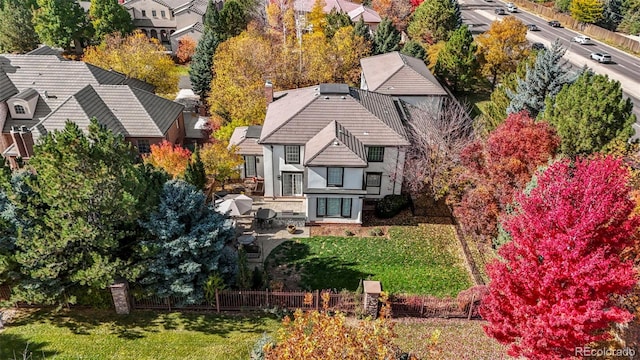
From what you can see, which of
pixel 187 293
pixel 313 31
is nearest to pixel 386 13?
pixel 313 31

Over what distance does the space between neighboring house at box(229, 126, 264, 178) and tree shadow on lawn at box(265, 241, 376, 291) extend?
1060 centimetres

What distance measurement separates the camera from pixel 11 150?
4347 centimetres

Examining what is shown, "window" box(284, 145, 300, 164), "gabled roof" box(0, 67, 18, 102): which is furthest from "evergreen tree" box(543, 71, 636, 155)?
"gabled roof" box(0, 67, 18, 102)

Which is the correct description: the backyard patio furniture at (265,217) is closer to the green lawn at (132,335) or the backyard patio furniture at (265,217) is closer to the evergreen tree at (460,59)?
the green lawn at (132,335)

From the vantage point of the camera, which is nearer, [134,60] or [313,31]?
[134,60]

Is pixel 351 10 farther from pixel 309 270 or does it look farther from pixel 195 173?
pixel 309 270

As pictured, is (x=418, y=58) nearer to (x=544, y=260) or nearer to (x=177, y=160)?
(x=177, y=160)

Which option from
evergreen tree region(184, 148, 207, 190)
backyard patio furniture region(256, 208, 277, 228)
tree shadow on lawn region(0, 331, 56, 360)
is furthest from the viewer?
backyard patio furniture region(256, 208, 277, 228)


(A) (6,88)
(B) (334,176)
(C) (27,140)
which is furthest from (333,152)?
(A) (6,88)

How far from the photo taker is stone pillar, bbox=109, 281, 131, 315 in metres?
24.4

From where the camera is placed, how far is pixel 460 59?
2197 inches

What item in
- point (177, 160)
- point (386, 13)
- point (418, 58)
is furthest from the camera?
A: point (386, 13)

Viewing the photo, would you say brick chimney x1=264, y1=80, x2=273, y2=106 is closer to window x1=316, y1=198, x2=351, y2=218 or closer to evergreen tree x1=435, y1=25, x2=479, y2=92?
window x1=316, y1=198, x2=351, y2=218

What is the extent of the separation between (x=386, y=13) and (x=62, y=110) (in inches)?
2243
